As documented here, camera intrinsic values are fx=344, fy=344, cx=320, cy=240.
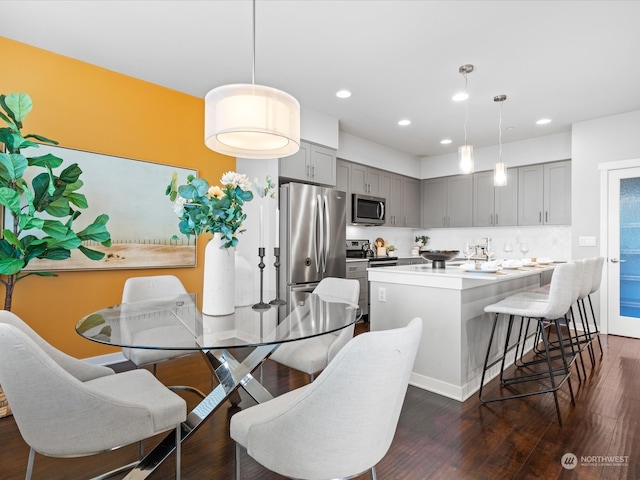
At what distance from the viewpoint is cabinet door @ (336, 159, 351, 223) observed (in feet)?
16.8

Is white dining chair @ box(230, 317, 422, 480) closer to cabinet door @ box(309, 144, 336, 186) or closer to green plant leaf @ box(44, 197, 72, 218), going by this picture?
green plant leaf @ box(44, 197, 72, 218)

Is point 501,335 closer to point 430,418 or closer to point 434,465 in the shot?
point 430,418

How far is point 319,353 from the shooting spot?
2002mm

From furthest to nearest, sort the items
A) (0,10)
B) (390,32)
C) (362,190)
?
(362,190), (390,32), (0,10)

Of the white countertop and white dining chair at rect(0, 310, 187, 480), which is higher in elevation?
the white countertop

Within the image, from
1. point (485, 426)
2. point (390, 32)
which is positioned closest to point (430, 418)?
point (485, 426)

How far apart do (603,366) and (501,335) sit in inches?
40.5

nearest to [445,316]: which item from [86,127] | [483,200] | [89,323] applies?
[89,323]

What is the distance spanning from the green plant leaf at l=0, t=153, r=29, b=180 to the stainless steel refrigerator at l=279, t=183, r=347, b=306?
7.69ft

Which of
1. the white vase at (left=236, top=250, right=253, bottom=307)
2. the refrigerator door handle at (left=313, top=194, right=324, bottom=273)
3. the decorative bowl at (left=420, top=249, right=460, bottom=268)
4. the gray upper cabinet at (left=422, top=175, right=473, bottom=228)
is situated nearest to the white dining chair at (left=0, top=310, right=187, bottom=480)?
the white vase at (left=236, top=250, right=253, bottom=307)

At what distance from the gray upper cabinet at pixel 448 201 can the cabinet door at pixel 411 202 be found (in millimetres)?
142

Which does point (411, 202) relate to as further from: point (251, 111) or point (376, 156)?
point (251, 111)

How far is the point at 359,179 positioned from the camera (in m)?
5.44

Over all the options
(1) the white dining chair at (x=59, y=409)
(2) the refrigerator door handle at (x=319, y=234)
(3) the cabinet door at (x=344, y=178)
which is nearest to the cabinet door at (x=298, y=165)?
(2) the refrigerator door handle at (x=319, y=234)
